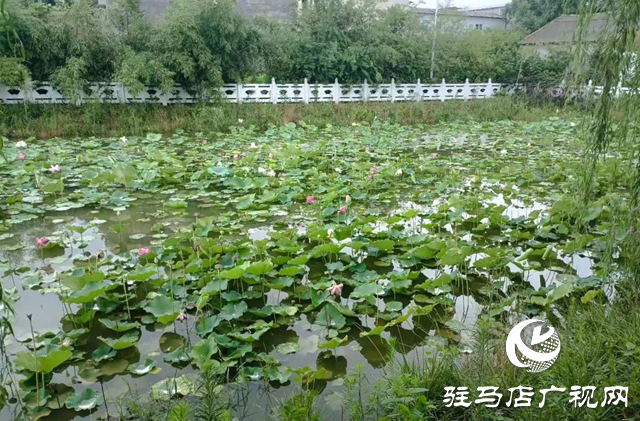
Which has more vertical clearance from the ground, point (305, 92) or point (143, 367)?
point (305, 92)

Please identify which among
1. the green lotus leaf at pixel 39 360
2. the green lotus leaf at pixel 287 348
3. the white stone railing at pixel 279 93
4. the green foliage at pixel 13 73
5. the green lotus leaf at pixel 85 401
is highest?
the green foliage at pixel 13 73

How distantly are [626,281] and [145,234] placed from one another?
3.18 meters

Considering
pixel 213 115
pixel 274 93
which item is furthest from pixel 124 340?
pixel 274 93

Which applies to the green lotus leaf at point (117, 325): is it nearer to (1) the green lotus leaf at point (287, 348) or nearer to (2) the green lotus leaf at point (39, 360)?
(2) the green lotus leaf at point (39, 360)

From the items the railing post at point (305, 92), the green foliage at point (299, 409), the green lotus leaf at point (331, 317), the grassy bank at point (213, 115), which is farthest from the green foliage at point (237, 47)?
the green foliage at point (299, 409)

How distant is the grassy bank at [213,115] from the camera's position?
8.62m

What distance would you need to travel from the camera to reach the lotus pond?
2.12 m

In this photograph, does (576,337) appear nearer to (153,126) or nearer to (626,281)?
(626,281)

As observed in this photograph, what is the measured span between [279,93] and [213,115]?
2450 mm

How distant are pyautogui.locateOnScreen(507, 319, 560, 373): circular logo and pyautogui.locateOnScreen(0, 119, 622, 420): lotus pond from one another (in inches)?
16.5

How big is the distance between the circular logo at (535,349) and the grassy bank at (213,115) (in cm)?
746

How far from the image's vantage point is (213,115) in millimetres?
9719

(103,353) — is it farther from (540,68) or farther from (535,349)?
(540,68)

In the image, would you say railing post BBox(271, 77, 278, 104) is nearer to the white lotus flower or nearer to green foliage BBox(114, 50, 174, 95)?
green foliage BBox(114, 50, 174, 95)
